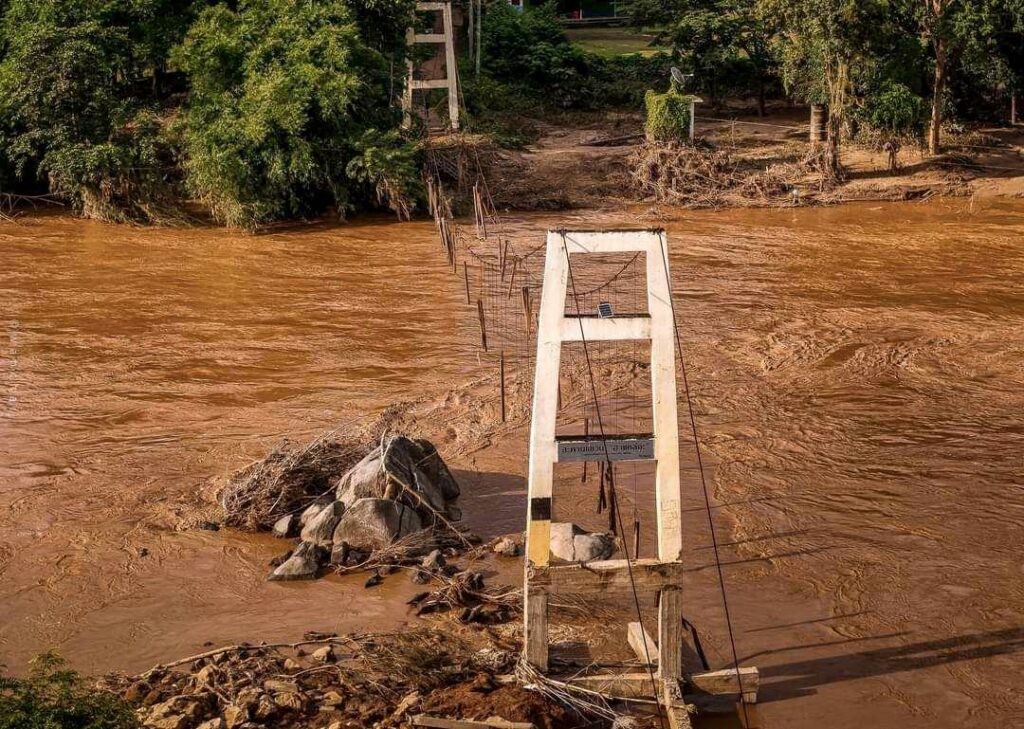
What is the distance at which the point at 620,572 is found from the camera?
23.6 feet

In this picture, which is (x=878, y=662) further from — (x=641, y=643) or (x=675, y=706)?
(x=675, y=706)

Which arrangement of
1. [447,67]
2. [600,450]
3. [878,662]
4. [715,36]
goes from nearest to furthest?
[600,450] → [878,662] → [447,67] → [715,36]

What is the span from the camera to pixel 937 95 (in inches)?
984

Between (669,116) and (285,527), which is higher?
(669,116)

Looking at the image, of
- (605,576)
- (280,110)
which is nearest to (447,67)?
(280,110)

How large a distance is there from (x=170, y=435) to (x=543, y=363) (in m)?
6.71

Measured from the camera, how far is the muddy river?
859cm

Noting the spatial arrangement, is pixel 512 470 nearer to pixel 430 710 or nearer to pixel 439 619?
pixel 439 619

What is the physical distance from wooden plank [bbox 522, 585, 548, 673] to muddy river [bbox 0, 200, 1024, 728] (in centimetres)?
157

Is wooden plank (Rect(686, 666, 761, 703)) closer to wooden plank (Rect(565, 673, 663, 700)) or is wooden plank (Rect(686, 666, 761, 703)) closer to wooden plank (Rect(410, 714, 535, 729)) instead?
wooden plank (Rect(565, 673, 663, 700))

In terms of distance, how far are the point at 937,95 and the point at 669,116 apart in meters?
5.79

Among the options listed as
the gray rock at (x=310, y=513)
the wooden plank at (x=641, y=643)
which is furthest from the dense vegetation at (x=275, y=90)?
the wooden plank at (x=641, y=643)

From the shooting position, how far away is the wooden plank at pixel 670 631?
7.25 metres

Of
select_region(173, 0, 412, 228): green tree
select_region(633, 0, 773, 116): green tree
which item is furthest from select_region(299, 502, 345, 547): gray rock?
select_region(633, 0, 773, 116): green tree
